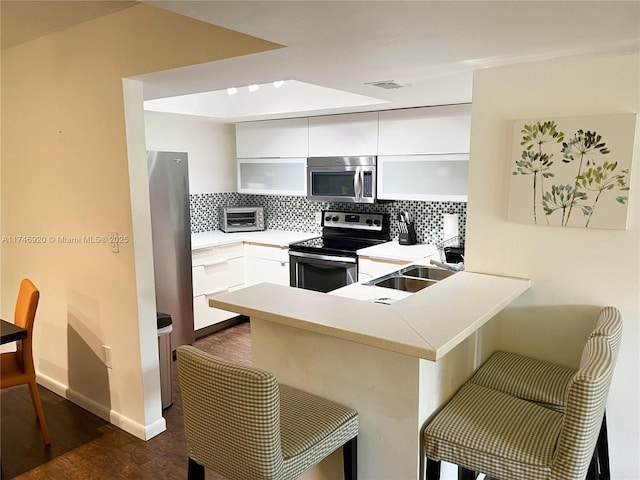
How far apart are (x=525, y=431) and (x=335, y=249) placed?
2715 millimetres

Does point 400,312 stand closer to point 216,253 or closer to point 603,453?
point 603,453

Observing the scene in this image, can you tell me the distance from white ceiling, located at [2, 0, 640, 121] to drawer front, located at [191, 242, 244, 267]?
1731mm

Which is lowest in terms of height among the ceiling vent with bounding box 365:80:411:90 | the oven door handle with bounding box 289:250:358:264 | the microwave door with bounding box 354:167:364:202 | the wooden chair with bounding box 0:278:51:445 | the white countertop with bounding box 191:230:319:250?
the wooden chair with bounding box 0:278:51:445

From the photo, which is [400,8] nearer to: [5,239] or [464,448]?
[464,448]

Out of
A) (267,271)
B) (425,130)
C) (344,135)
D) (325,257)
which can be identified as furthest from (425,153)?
(267,271)

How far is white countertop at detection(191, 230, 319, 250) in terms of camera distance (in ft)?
14.6

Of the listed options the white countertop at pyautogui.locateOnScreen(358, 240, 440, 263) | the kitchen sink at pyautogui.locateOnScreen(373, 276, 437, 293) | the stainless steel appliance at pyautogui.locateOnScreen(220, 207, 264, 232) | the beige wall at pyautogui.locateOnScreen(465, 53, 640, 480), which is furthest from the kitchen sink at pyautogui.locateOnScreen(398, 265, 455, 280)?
the stainless steel appliance at pyautogui.locateOnScreen(220, 207, 264, 232)

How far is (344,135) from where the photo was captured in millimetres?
4277

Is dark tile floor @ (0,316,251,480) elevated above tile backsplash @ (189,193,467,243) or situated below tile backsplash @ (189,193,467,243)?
below

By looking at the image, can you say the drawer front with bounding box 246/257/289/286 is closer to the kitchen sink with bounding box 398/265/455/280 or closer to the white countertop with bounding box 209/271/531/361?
the kitchen sink with bounding box 398/265/455/280

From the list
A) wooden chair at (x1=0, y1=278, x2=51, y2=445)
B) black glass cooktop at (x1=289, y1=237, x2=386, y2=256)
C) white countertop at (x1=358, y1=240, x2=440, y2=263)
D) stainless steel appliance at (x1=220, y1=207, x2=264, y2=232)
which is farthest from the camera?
stainless steel appliance at (x1=220, y1=207, x2=264, y2=232)

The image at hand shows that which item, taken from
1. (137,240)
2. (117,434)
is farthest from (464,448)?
(117,434)

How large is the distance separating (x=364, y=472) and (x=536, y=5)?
1.75 m

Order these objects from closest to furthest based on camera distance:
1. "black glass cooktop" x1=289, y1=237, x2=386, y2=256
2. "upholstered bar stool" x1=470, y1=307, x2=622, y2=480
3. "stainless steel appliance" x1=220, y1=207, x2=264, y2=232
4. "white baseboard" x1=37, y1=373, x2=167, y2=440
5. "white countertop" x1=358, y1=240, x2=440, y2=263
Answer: "upholstered bar stool" x1=470, y1=307, x2=622, y2=480
"white baseboard" x1=37, y1=373, x2=167, y2=440
"white countertop" x1=358, y1=240, x2=440, y2=263
"black glass cooktop" x1=289, y1=237, x2=386, y2=256
"stainless steel appliance" x1=220, y1=207, x2=264, y2=232
